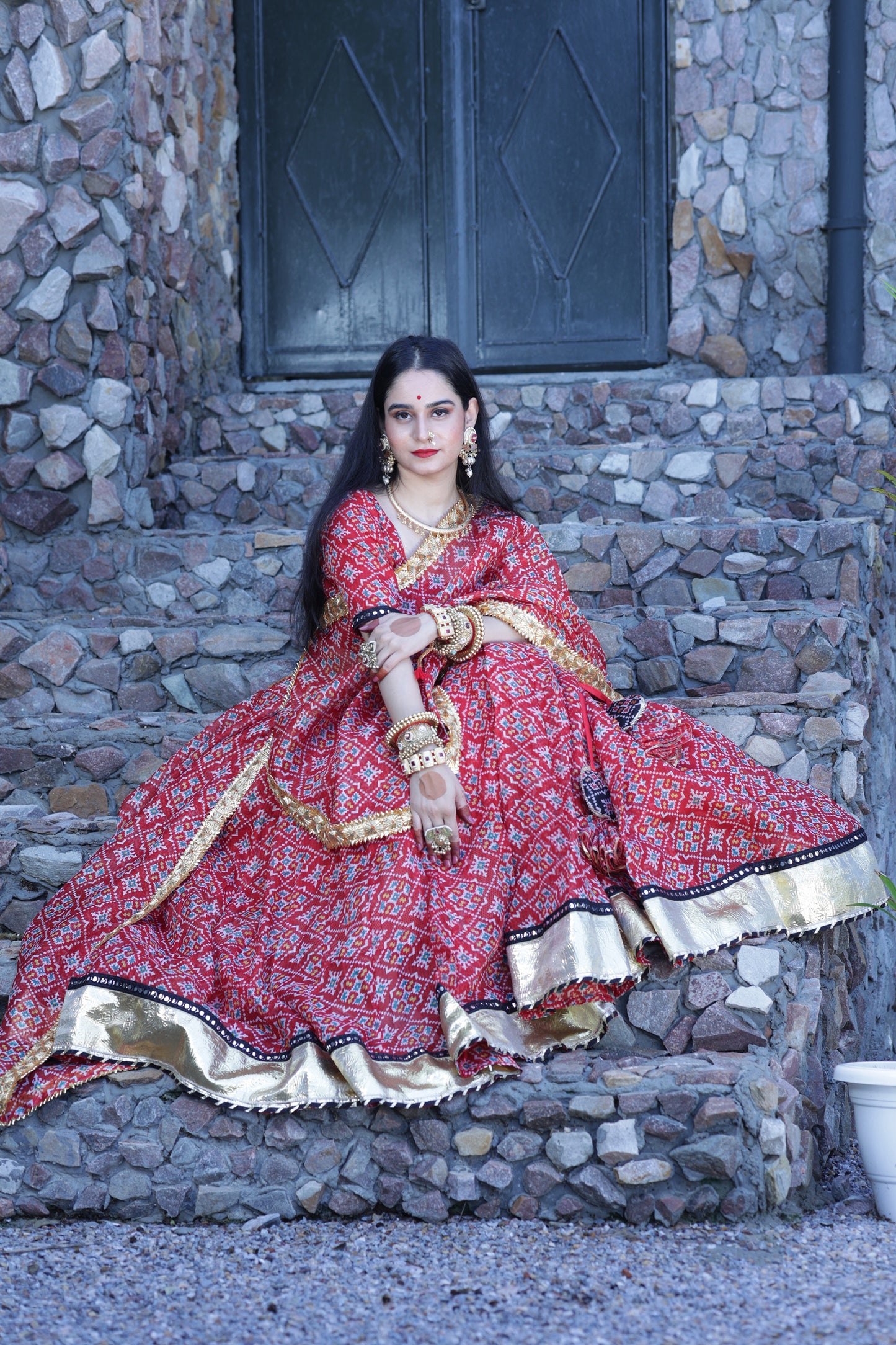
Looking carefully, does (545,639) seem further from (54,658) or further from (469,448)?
(54,658)

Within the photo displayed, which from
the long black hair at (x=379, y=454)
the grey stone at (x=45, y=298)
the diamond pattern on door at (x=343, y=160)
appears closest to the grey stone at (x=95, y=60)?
the grey stone at (x=45, y=298)

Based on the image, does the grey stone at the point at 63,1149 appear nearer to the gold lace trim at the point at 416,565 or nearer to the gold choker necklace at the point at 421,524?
the gold lace trim at the point at 416,565

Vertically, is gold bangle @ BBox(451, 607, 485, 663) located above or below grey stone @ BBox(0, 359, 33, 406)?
below

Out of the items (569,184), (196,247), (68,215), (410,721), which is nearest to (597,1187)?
(410,721)

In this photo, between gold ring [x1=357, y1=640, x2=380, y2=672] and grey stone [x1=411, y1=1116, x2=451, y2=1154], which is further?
gold ring [x1=357, y1=640, x2=380, y2=672]

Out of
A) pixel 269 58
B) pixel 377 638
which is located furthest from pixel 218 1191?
pixel 269 58

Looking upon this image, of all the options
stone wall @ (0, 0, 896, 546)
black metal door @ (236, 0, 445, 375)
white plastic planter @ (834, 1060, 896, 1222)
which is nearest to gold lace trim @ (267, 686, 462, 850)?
white plastic planter @ (834, 1060, 896, 1222)

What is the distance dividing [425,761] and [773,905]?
655 millimetres

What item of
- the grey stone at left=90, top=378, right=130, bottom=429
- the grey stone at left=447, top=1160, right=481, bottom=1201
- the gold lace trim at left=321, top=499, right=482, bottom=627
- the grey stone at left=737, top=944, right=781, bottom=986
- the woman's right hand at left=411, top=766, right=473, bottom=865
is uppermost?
Answer: the grey stone at left=90, top=378, right=130, bottom=429

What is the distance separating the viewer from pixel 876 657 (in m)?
3.57

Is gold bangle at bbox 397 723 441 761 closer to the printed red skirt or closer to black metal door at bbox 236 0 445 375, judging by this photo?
the printed red skirt

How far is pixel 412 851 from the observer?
8.22 ft

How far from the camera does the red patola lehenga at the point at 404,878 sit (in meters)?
2.38

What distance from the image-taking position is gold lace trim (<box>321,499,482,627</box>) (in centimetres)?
283
